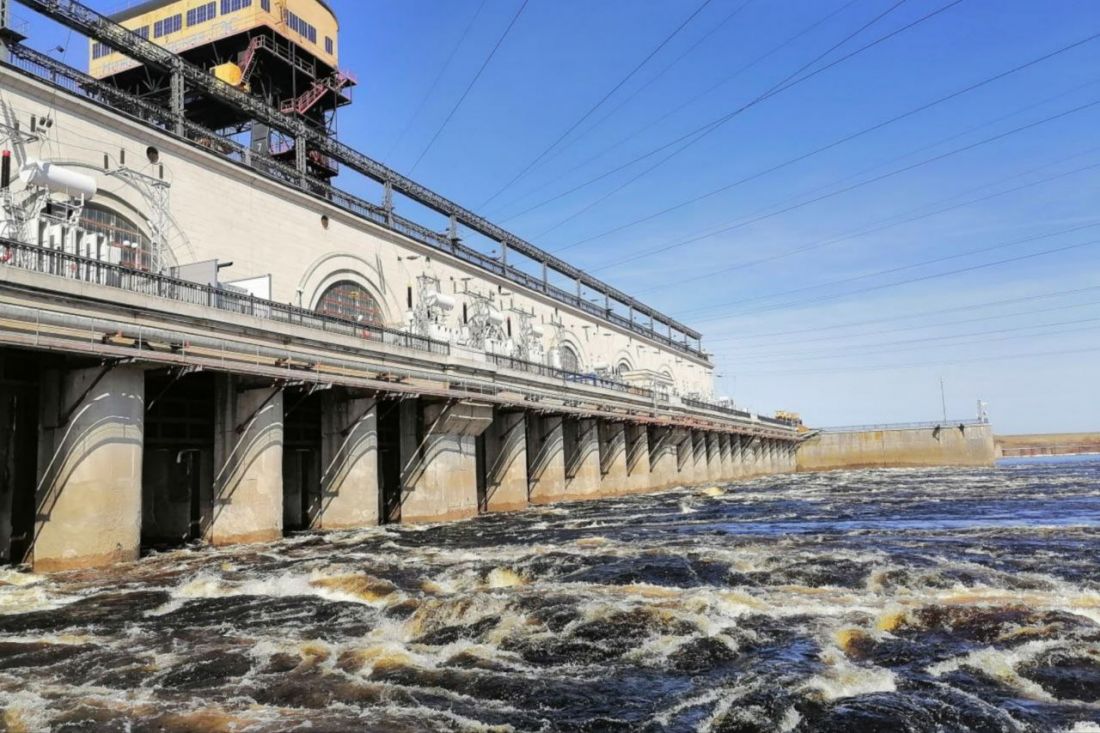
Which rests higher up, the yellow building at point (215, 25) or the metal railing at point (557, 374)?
the yellow building at point (215, 25)

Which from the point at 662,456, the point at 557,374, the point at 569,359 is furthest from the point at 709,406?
the point at 557,374

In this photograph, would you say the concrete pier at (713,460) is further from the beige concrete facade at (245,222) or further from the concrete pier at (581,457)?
the concrete pier at (581,457)

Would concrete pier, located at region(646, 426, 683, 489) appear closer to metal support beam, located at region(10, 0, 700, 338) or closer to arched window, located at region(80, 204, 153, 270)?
metal support beam, located at region(10, 0, 700, 338)

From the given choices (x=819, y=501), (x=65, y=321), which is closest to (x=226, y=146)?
(x=65, y=321)

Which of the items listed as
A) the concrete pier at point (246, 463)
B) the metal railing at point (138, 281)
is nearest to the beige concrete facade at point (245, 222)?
the metal railing at point (138, 281)

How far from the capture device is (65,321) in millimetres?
17891

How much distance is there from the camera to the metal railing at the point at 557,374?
41344 millimetres

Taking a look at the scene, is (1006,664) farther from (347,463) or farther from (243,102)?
(243,102)

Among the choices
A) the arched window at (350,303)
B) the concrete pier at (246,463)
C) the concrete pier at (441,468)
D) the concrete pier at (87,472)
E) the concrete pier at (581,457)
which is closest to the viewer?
the concrete pier at (87,472)

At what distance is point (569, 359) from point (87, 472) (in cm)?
5597

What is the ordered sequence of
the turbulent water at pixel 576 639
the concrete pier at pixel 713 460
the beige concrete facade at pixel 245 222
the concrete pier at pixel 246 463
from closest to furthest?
the turbulent water at pixel 576 639 → the concrete pier at pixel 246 463 → the beige concrete facade at pixel 245 222 → the concrete pier at pixel 713 460

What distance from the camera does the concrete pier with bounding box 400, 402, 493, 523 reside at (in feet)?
98.5

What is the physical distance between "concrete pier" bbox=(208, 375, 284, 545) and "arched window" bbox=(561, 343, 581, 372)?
4648 cm

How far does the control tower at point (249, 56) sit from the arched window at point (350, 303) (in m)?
13.9
